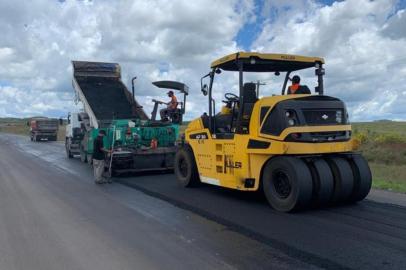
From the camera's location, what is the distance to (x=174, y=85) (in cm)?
1311

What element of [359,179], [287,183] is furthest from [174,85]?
[359,179]

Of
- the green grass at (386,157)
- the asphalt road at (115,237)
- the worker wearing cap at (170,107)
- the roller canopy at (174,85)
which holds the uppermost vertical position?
the roller canopy at (174,85)

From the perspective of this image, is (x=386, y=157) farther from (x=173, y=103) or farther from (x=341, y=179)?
(x=341, y=179)

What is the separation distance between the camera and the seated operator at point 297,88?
8.71 metres

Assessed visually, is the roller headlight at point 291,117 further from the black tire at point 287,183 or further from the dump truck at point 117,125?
the dump truck at point 117,125

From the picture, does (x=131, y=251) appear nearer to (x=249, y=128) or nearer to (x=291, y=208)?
(x=291, y=208)

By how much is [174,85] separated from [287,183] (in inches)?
244

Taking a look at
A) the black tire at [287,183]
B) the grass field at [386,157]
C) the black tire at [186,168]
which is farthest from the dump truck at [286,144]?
the grass field at [386,157]

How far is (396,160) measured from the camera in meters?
20.1

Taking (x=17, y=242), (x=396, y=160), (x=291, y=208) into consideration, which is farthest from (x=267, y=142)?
(x=396, y=160)

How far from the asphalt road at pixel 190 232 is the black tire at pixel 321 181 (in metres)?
0.23

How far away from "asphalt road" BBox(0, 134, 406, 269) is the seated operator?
218 cm

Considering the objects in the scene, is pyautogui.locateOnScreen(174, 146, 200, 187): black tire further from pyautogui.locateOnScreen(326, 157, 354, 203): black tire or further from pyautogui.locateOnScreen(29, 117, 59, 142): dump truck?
pyautogui.locateOnScreen(29, 117, 59, 142): dump truck

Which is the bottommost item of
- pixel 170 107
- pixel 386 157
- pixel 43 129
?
pixel 386 157
